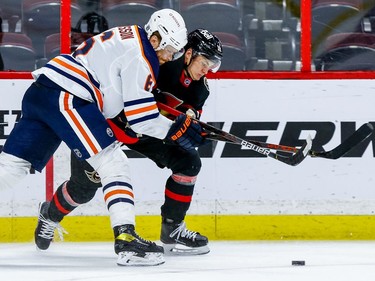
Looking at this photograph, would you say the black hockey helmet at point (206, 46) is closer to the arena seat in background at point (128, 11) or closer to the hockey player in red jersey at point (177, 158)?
the hockey player in red jersey at point (177, 158)

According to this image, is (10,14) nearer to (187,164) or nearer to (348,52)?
(187,164)

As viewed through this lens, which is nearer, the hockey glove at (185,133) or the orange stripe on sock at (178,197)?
the hockey glove at (185,133)

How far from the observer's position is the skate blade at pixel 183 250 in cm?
470

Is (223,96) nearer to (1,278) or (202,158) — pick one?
(202,158)

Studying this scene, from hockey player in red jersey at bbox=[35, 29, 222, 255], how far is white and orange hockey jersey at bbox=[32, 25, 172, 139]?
0.25 metres

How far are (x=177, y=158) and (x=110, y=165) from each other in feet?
1.67

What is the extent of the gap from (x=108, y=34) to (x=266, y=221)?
4.45 feet

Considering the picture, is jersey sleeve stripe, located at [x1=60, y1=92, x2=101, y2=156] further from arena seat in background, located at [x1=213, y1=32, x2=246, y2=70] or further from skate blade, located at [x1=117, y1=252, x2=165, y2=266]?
arena seat in background, located at [x1=213, y1=32, x2=246, y2=70]

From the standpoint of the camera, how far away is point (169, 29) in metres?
4.28

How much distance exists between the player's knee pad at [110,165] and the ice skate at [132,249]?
0.65 ft

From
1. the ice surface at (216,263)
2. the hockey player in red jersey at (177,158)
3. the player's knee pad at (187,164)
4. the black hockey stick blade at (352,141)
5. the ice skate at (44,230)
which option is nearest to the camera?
the ice surface at (216,263)

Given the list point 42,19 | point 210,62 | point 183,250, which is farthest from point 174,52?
point 42,19

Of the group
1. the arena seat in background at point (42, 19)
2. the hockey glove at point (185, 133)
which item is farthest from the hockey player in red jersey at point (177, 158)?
the arena seat in background at point (42, 19)

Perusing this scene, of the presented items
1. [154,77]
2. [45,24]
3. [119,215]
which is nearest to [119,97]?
[154,77]
